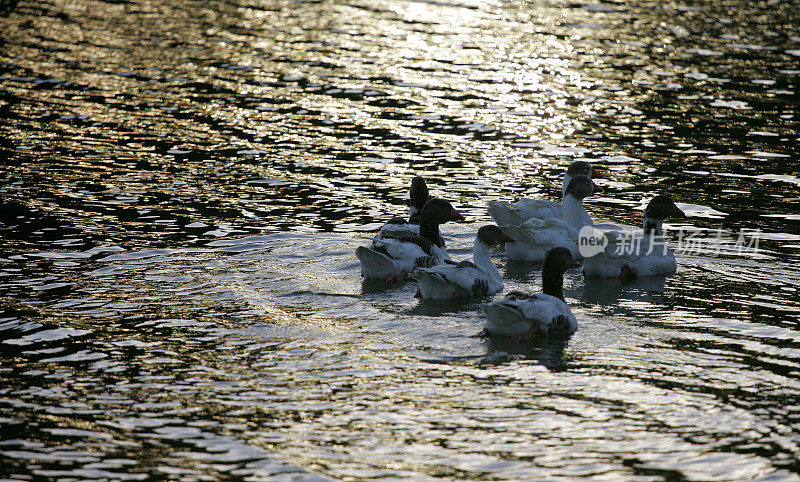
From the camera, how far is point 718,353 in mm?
11375

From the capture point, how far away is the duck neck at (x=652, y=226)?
15.7 meters

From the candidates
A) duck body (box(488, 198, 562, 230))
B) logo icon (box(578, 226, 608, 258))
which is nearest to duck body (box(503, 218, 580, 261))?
logo icon (box(578, 226, 608, 258))

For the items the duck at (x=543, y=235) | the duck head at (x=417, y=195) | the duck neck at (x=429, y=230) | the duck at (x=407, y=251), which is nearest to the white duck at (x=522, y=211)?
the duck at (x=543, y=235)

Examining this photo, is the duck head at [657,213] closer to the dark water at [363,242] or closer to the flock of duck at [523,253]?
the flock of duck at [523,253]

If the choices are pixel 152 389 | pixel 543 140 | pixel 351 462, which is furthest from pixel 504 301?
pixel 543 140

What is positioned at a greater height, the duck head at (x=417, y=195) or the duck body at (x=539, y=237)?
the duck head at (x=417, y=195)

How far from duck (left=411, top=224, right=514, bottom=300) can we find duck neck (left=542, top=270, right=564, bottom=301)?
1276 mm

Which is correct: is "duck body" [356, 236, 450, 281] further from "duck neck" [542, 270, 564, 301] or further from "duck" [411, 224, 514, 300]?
"duck neck" [542, 270, 564, 301]

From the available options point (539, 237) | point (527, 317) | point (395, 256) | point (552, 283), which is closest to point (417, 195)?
point (539, 237)

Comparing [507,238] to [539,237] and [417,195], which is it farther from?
[417,195]

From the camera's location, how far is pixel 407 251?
14719 mm

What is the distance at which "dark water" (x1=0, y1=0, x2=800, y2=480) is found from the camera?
9.23m

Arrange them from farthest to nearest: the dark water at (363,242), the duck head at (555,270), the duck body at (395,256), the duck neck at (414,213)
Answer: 1. the duck neck at (414,213)
2. the duck body at (395,256)
3. the duck head at (555,270)
4. the dark water at (363,242)

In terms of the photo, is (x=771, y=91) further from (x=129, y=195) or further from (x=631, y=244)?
(x=129, y=195)
